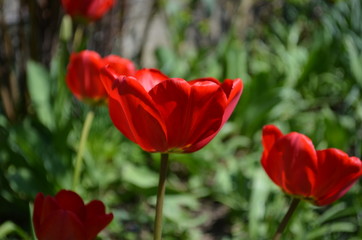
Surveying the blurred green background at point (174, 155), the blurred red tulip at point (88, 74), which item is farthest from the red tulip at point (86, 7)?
the blurred red tulip at point (88, 74)

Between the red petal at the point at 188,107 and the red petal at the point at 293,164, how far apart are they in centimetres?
19

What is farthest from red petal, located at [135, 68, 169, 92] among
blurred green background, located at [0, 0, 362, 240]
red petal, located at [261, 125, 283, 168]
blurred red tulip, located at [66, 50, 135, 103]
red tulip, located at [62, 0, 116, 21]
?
red tulip, located at [62, 0, 116, 21]

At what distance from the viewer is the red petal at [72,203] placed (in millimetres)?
856

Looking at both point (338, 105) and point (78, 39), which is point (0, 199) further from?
point (338, 105)

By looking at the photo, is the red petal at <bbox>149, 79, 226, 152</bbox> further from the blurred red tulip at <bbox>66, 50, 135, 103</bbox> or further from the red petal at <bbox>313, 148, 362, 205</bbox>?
the blurred red tulip at <bbox>66, 50, 135, 103</bbox>

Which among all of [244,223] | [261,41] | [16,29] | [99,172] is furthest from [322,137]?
[261,41]

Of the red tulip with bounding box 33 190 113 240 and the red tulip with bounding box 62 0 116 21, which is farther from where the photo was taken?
the red tulip with bounding box 62 0 116 21

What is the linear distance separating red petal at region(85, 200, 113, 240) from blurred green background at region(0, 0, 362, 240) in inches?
28.7

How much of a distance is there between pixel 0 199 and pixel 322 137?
124cm

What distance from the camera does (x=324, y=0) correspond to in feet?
15.4

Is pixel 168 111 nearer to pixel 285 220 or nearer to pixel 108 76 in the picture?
pixel 108 76

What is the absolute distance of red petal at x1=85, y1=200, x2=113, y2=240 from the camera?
0.82 meters

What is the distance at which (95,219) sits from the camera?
831 millimetres

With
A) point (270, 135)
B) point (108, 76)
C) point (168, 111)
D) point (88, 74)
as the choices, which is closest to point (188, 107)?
point (168, 111)
